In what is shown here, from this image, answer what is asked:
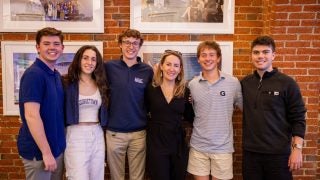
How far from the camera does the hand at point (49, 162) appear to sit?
2.47m

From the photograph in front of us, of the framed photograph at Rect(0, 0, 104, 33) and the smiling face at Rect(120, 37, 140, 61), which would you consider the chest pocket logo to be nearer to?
the smiling face at Rect(120, 37, 140, 61)

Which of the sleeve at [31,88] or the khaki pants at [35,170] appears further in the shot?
the khaki pants at [35,170]

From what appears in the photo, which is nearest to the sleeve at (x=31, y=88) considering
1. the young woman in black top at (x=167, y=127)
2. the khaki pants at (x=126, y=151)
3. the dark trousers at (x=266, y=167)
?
the khaki pants at (x=126, y=151)

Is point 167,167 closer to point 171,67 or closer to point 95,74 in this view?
point 171,67

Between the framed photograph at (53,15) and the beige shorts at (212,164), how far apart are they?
1.61 metres

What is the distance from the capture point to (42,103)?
8.20 feet

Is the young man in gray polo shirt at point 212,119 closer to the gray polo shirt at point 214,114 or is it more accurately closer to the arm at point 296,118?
the gray polo shirt at point 214,114

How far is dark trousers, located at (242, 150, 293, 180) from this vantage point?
2.82 meters

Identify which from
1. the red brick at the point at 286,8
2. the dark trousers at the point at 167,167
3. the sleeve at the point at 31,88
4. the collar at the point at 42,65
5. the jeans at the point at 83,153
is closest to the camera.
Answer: the sleeve at the point at 31,88

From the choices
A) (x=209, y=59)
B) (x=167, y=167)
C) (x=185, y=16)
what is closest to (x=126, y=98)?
(x=167, y=167)

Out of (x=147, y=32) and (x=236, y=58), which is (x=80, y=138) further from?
(x=236, y=58)

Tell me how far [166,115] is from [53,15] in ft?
5.28

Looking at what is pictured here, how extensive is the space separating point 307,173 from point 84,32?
2.69m

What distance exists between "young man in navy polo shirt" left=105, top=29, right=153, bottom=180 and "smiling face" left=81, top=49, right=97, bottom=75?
251mm
